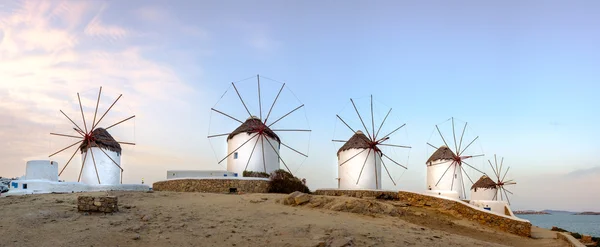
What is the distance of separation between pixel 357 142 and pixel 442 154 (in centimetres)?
1177

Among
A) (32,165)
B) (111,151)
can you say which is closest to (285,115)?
(111,151)

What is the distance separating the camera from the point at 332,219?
17.7m

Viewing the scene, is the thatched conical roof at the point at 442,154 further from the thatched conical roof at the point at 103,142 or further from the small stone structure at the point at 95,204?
the small stone structure at the point at 95,204

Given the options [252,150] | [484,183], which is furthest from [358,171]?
[484,183]

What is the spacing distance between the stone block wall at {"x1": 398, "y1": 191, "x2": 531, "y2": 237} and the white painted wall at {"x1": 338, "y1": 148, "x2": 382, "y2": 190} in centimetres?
990

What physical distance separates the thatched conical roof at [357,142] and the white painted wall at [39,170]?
21.5 metres

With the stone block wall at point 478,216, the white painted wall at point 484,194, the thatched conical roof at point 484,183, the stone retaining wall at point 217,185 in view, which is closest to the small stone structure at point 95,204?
the stone retaining wall at point 217,185

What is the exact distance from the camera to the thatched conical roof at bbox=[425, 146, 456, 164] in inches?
1752

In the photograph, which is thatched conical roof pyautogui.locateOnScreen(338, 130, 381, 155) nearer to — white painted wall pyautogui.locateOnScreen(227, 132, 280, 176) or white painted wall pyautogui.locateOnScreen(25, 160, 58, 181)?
white painted wall pyautogui.locateOnScreen(227, 132, 280, 176)

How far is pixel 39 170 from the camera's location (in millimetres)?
25438

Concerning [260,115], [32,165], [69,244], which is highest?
Result: [260,115]

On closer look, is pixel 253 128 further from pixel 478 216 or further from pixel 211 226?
pixel 211 226

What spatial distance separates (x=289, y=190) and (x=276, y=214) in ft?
44.8

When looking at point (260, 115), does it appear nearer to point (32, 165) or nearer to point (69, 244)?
point (32, 165)
